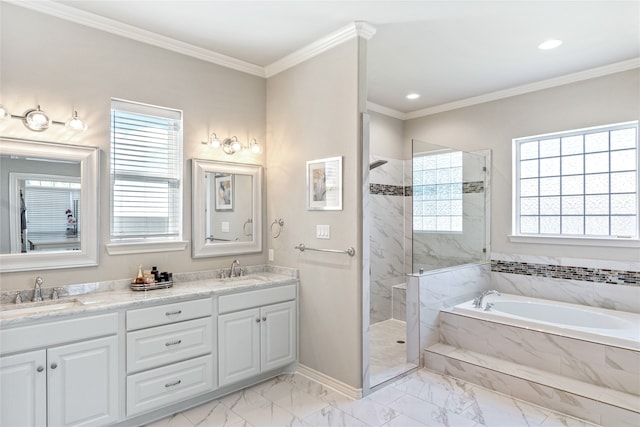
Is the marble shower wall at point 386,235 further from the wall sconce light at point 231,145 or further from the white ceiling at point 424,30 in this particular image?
the wall sconce light at point 231,145

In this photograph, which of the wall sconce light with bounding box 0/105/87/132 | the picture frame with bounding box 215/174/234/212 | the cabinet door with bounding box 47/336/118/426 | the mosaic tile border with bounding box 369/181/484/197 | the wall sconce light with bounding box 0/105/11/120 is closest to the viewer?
the cabinet door with bounding box 47/336/118/426

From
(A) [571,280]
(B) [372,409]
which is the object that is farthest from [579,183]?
(B) [372,409]

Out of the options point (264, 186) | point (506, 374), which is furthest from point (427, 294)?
point (264, 186)

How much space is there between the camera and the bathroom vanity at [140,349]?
6.68ft

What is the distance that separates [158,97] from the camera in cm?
294

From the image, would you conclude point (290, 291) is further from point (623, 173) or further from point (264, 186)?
point (623, 173)

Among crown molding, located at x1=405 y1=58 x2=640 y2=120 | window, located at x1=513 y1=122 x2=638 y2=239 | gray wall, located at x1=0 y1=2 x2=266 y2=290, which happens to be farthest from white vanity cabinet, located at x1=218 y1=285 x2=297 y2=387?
crown molding, located at x1=405 y1=58 x2=640 y2=120

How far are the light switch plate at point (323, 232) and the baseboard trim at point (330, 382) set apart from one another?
112 centimetres

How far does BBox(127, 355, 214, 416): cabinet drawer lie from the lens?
94.1 inches

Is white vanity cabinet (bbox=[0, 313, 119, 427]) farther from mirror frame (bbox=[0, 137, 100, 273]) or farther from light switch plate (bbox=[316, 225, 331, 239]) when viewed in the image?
light switch plate (bbox=[316, 225, 331, 239])

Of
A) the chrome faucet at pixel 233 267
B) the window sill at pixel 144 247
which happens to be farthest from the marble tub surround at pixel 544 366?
the window sill at pixel 144 247

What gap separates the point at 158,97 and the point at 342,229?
176 cm

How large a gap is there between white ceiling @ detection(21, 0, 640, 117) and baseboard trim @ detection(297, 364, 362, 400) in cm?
268

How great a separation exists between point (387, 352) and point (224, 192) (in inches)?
86.3
